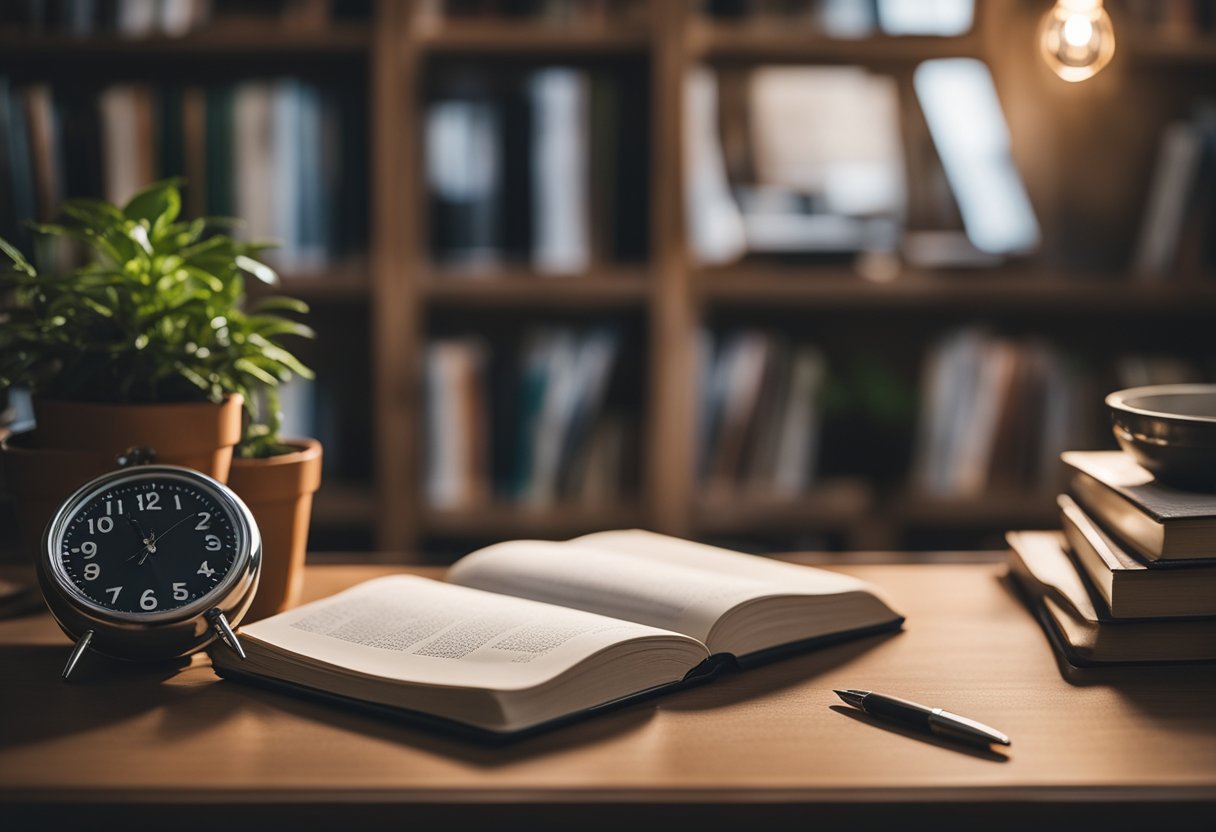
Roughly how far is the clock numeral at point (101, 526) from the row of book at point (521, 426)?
1242mm

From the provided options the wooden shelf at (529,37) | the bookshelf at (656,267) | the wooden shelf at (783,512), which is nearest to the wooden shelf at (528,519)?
the bookshelf at (656,267)

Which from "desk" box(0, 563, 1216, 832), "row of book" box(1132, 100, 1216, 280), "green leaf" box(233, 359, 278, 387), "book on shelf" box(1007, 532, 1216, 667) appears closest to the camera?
"desk" box(0, 563, 1216, 832)

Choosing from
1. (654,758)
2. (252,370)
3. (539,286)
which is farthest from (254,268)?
(539,286)

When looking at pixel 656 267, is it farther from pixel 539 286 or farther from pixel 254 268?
pixel 254 268

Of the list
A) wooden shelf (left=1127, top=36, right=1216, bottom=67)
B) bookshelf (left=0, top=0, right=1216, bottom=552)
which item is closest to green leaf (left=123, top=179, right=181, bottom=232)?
bookshelf (left=0, top=0, right=1216, bottom=552)

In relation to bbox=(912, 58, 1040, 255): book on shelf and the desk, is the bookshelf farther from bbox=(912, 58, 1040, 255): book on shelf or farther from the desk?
the desk

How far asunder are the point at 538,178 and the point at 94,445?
1246mm

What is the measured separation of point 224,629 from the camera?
2.60ft

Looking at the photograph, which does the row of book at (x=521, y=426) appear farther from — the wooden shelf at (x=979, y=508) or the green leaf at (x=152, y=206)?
the green leaf at (x=152, y=206)

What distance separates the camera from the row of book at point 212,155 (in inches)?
77.3

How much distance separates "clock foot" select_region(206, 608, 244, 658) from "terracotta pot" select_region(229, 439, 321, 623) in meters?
0.11

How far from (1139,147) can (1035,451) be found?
2.18 ft

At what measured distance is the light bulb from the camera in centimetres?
106

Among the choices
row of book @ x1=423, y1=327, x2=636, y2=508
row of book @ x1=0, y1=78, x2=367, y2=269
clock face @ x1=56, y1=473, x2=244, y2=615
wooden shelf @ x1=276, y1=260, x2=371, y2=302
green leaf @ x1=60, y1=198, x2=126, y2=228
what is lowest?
row of book @ x1=423, y1=327, x2=636, y2=508
